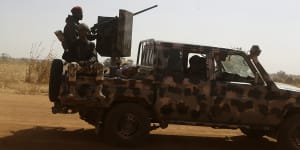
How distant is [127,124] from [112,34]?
87.6 inches

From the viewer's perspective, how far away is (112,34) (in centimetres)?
1073

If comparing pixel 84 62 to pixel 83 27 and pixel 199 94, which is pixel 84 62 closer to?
pixel 83 27

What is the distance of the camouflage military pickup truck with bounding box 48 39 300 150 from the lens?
9.32 m

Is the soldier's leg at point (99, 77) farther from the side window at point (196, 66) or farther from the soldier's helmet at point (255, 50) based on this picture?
the soldier's helmet at point (255, 50)

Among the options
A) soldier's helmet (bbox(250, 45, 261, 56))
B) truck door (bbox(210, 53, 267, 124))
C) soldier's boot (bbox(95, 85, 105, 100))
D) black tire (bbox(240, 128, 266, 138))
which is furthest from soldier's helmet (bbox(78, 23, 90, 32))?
black tire (bbox(240, 128, 266, 138))

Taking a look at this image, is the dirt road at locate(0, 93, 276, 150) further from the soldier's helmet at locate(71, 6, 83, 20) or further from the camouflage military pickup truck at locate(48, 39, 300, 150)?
the soldier's helmet at locate(71, 6, 83, 20)

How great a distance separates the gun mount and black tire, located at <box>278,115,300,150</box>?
360 centimetres

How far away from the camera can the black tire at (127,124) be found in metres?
9.27

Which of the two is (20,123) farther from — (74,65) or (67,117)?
(74,65)

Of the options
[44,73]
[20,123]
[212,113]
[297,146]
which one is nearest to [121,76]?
[212,113]

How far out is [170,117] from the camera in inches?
374

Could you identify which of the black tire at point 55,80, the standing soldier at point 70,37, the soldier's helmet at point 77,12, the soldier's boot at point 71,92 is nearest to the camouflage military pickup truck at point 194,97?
the soldier's boot at point 71,92

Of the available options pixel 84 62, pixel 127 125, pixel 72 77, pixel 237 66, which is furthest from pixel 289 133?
pixel 72 77

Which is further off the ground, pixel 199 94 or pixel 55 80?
pixel 55 80
